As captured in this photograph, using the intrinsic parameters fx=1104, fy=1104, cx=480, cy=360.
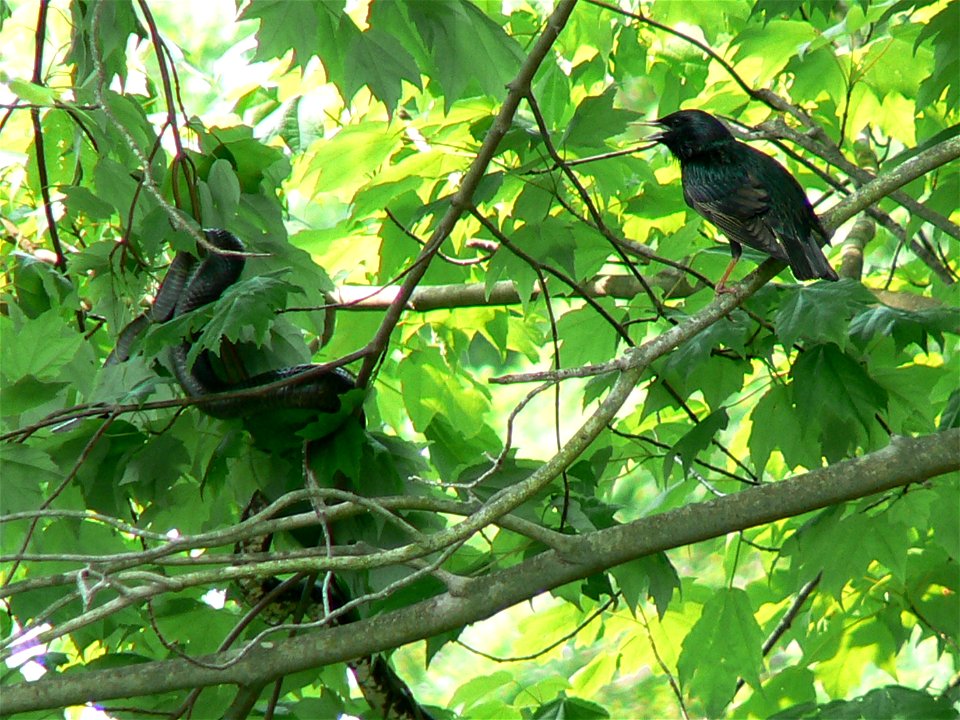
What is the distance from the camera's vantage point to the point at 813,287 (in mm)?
2357

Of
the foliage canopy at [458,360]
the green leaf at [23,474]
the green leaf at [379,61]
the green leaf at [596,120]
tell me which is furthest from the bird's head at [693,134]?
the green leaf at [23,474]

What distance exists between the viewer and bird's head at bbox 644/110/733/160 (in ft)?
8.95

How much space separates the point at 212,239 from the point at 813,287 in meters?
1.30

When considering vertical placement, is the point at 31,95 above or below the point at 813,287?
above

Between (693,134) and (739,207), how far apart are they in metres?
0.33

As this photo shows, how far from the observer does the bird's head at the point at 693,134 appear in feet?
8.95

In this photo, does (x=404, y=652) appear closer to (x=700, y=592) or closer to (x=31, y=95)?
(x=700, y=592)

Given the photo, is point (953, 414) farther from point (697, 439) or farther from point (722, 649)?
point (722, 649)

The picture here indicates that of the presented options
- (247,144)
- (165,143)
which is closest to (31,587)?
(247,144)

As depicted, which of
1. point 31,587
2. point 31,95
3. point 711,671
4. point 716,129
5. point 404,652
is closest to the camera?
point 31,587

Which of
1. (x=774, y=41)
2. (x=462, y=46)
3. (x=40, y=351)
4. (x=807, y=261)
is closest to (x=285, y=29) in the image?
(x=462, y=46)

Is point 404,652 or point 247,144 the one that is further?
point 404,652

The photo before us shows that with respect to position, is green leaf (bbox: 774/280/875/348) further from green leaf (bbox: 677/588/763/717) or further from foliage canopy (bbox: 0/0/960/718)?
green leaf (bbox: 677/588/763/717)

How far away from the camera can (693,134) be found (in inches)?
108
